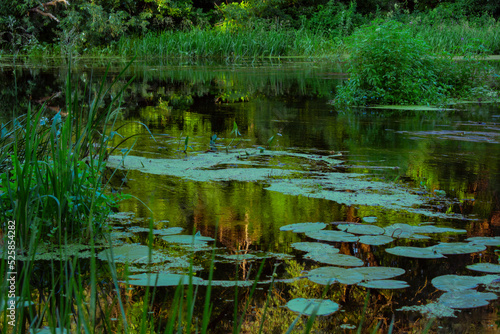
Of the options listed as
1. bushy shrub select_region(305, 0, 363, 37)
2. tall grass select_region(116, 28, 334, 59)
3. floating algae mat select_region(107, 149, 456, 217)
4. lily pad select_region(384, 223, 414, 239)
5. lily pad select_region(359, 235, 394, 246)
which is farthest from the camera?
bushy shrub select_region(305, 0, 363, 37)

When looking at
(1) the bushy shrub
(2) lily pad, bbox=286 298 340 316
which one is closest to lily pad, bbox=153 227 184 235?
(2) lily pad, bbox=286 298 340 316

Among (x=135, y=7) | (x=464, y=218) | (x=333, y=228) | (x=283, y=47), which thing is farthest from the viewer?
→ (x=135, y=7)

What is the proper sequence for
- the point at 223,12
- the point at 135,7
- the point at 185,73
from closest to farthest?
the point at 185,73 < the point at 135,7 < the point at 223,12

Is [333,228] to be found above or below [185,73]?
below

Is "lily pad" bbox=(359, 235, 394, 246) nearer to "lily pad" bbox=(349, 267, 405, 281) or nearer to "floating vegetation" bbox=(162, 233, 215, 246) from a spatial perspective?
"lily pad" bbox=(349, 267, 405, 281)

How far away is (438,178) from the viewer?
402 cm

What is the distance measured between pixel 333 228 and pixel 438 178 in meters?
1.47

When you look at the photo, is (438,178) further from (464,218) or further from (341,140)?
(341,140)

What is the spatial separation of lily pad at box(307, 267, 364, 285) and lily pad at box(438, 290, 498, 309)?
12.6 inches

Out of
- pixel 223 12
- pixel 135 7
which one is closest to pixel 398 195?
pixel 135 7

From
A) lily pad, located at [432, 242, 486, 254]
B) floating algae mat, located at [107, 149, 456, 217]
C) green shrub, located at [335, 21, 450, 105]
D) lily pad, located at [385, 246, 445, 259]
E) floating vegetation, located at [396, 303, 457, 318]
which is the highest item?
green shrub, located at [335, 21, 450, 105]

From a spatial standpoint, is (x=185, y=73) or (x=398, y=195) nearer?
(x=398, y=195)

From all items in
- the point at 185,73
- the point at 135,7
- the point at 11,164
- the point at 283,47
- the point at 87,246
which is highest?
the point at 135,7

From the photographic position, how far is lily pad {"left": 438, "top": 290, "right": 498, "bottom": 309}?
2.01m
